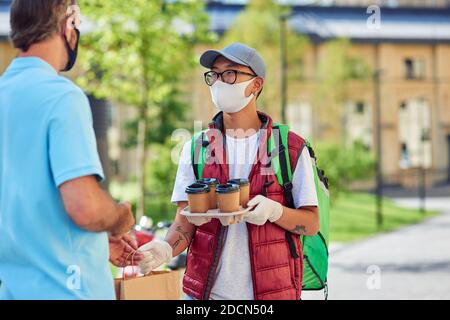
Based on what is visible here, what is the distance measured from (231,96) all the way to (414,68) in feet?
180

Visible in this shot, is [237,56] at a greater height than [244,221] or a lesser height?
greater

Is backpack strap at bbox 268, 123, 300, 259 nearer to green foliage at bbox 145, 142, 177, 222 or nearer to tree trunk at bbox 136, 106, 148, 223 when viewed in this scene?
tree trunk at bbox 136, 106, 148, 223

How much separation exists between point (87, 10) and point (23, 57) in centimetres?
1465

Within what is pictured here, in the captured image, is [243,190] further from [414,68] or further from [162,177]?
[414,68]

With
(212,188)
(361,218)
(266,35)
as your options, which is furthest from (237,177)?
(266,35)

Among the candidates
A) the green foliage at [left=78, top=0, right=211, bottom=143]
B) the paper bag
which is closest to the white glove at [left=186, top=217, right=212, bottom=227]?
the paper bag

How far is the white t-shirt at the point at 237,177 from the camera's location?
317 cm

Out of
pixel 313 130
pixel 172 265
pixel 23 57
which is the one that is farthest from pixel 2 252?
pixel 313 130

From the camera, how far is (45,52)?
2.41m

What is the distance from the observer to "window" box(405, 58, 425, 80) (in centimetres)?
5600

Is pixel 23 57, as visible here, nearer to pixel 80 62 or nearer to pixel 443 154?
pixel 80 62

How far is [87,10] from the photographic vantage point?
1661 cm

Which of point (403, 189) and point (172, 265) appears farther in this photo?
point (403, 189)

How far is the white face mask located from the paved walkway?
1734mm
